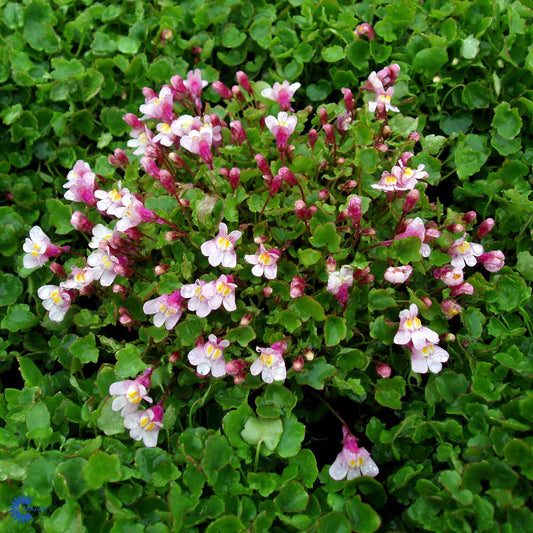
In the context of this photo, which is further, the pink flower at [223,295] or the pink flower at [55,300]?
the pink flower at [55,300]

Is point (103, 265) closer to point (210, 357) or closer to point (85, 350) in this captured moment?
point (85, 350)

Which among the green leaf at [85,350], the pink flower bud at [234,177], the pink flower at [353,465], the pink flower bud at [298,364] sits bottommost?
the pink flower at [353,465]

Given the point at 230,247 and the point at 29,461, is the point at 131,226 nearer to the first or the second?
the point at 230,247

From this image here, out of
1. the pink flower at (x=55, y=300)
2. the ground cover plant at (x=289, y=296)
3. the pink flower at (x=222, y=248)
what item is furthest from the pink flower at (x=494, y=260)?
the pink flower at (x=55, y=300)

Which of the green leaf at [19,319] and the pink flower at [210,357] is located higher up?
the pink flower at [210,357]

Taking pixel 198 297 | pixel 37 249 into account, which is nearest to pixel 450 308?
pixel 198 297

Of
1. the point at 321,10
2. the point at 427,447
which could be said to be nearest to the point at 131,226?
the point at 427,447

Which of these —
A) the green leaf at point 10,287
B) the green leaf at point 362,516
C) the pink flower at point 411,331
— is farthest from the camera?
the green leaf at point 10,287

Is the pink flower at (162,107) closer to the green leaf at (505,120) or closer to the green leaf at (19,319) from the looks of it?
the green leaf at (19,319)

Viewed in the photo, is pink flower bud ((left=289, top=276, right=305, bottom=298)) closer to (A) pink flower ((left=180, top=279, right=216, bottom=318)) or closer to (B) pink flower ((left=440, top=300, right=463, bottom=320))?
(A) pink flower ((left=180, top=279, right=216, bottom=318))
